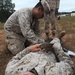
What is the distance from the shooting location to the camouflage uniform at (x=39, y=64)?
182 inches

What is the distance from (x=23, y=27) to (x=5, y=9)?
37374mm

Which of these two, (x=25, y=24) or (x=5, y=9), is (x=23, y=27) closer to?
(x=25, y=24)

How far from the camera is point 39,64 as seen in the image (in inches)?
189

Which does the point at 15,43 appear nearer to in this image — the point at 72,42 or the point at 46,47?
the point at 46,47

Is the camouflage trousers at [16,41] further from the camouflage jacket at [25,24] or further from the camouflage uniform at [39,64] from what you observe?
the camouflage uniform at [39,64]

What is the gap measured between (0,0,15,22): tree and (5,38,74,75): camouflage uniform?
32.1 meters

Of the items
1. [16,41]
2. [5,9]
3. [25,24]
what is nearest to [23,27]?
[25,24]

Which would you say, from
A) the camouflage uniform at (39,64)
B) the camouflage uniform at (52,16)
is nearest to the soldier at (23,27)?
the camouflage uniform at (39,64)

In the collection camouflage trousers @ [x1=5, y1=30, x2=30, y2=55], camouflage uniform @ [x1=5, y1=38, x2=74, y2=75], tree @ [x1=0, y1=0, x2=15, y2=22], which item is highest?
camouflage uniform @ [x1=5, y1=38, x2=74, y2=75]

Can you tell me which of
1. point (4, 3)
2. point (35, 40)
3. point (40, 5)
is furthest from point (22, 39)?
point (4, 3)

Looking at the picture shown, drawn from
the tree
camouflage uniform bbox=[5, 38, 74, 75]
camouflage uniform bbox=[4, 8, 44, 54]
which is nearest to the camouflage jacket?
camouflage uniform bbox=[4, 8, 44, 54]

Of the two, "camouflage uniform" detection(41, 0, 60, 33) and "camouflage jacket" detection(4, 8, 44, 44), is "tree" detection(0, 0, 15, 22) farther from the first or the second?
"camouflage jacket" detection(4, 8, 44, 44)

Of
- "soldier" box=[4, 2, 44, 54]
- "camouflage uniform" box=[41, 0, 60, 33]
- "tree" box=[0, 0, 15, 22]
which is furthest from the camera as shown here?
"tree" box=[0, 0, 15, 22]

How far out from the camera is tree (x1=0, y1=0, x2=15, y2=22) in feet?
123
